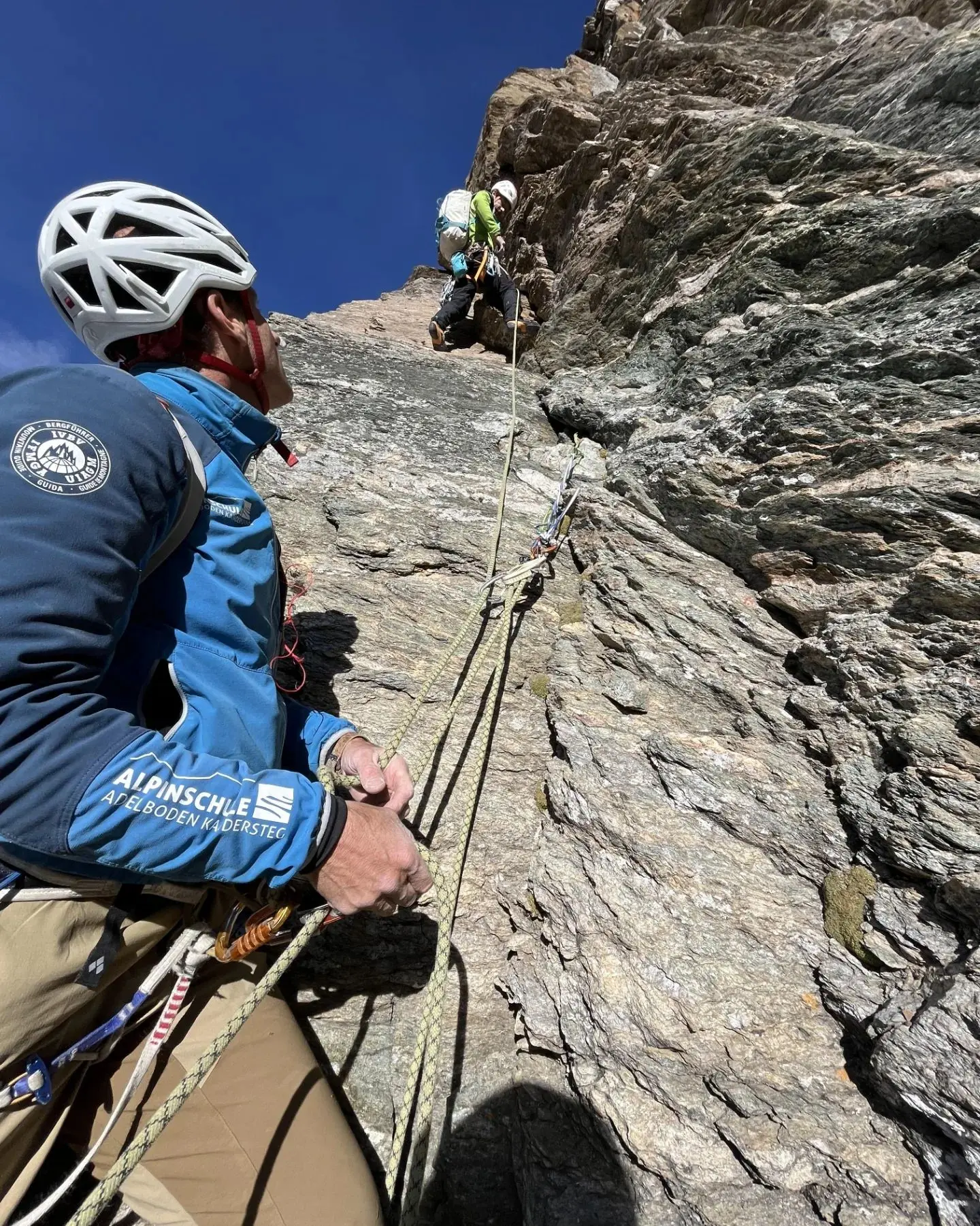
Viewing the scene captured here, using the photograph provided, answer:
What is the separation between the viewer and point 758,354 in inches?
209

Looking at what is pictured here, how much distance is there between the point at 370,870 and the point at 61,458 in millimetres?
1471

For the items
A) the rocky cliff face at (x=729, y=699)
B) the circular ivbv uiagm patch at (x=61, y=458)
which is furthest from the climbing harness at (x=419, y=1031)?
the circular ivbv uiagm patch at (x=61, y=458)

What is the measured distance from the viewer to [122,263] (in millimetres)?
2617

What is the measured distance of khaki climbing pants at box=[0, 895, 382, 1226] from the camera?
1.75 meters

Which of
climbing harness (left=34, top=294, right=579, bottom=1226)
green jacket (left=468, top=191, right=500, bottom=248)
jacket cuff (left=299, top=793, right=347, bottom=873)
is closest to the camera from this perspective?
climbing harness (left=34, top=294, right=579, bottom=1226)

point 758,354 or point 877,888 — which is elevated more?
point 758,354

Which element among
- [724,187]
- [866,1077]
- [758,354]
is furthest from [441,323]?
[866,1077]

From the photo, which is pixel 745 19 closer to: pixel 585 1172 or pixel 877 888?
pixel 877 888

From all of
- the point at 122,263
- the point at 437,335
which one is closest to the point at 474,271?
the point at 437,335

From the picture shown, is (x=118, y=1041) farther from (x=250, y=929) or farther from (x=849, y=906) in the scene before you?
(x=849, y=906)

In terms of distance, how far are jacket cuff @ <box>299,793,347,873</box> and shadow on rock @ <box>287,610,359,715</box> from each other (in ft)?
6.56

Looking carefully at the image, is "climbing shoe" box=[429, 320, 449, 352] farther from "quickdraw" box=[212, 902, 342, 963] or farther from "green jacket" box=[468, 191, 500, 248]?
"quickdraw" box=[212, 902, 342, 963]

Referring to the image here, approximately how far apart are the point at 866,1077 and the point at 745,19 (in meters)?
19.2

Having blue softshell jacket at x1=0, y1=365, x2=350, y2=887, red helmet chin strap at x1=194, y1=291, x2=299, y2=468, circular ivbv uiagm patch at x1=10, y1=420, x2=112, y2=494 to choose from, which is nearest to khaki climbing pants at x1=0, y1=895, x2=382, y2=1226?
blue softshell jacket at x1=0, y1=365, x2=350, y2=887
